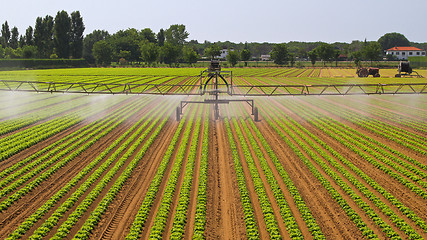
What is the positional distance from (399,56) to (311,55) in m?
77.6

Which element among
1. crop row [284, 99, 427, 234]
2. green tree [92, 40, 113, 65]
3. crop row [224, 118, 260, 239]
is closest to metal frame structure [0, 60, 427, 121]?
crop row [224, 118, 260, 239]

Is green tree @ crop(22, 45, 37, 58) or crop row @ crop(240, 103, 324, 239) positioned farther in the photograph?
green tree @ crop(22, 45, 37, 58)

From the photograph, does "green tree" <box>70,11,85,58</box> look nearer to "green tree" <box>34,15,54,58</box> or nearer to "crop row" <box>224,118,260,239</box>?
"green tree" <box>34,15,54,58</box>

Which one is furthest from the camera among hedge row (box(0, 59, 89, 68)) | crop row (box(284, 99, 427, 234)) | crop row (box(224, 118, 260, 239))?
hedge row (box(0, 59, 89, 68))

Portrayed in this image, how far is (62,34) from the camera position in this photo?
131 metres

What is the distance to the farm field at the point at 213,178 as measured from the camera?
9.20 metres

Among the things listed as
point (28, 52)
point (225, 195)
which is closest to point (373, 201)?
point (225, 195)

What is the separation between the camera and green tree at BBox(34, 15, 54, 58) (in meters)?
134

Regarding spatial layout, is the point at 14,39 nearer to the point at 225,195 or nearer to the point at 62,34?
the point at 62,34

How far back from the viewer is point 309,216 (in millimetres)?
9617

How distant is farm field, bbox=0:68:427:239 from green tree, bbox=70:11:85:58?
124824 millimetres

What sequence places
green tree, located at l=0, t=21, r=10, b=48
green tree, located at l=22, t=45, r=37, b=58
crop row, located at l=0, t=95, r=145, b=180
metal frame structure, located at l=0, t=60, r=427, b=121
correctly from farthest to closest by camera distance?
green tree, located at l=0, t=21, r=10, b=48 < green tree, located at l=22, t=45, r=37, b=58 < metal frame structure, located at l=0, t=60, r=427, b=121 < crop row, located at l=0, t=95, r=145, b=180

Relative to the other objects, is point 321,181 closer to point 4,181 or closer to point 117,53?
point 4,181

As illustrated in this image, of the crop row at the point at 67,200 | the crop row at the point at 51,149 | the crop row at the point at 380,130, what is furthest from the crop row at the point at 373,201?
the crop row at the point at 51,149
